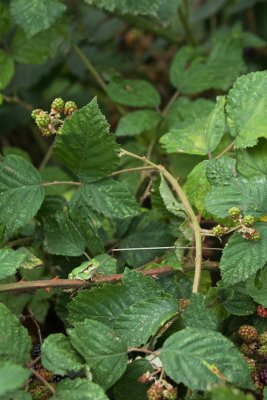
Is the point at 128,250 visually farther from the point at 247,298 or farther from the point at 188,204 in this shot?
the point at 247,298

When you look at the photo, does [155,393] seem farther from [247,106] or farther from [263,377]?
[247,106]

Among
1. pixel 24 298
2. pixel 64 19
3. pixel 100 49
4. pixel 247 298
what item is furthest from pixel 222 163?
pixel 100 49

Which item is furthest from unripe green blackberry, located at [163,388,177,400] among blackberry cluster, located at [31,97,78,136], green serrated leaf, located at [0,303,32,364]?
blackberry cluster, located at [31,97,78,136]

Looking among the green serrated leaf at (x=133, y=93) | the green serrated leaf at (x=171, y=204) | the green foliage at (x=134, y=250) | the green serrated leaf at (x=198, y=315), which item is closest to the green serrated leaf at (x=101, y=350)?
the green foliage at (x=134, y=250)

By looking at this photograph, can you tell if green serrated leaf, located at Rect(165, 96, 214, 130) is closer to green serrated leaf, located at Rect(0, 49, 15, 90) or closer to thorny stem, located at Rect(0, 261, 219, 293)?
green serrated leaf, located at Rect(0, 49, 15, 90)

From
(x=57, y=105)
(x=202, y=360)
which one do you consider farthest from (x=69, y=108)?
(x=202, y=360)

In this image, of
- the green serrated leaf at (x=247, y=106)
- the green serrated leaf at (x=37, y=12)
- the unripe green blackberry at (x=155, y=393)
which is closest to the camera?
the unripe green blackberry at (x=155, y=393)

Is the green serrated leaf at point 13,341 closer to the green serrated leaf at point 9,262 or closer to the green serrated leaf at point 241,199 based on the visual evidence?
the green serrated leaf at point 9,262
